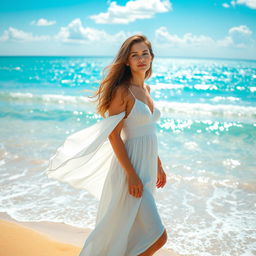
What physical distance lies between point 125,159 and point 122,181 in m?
0.22

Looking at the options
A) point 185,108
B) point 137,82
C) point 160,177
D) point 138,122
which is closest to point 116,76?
point 137,82

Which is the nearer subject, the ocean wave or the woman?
the woman

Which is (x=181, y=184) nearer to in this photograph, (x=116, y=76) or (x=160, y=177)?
(x=160, y=177)

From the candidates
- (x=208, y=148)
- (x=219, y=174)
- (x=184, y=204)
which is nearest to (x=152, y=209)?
(x=184, y=204)

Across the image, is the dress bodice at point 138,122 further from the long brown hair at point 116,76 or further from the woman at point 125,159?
the long brown hair at point 116,76

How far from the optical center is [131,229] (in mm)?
2799

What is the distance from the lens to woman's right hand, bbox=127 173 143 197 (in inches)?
107

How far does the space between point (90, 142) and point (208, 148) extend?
6.83 meters

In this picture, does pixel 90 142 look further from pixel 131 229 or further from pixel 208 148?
pixel 208 148

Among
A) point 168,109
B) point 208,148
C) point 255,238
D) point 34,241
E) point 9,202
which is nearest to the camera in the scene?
point 34,241

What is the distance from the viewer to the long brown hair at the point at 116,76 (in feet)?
9.30

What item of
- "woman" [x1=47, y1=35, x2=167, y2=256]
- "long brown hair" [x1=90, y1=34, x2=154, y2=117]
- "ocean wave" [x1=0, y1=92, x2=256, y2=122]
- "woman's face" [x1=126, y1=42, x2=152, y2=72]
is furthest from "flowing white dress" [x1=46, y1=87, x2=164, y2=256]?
"ocean wave" [x1=0, y1=92, x2=256, y2=122]

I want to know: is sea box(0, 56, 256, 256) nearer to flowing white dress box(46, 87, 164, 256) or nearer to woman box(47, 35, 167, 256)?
woman box(47, 35, 167, 256)

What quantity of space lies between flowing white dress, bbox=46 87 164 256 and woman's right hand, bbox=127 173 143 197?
6 centimetres
